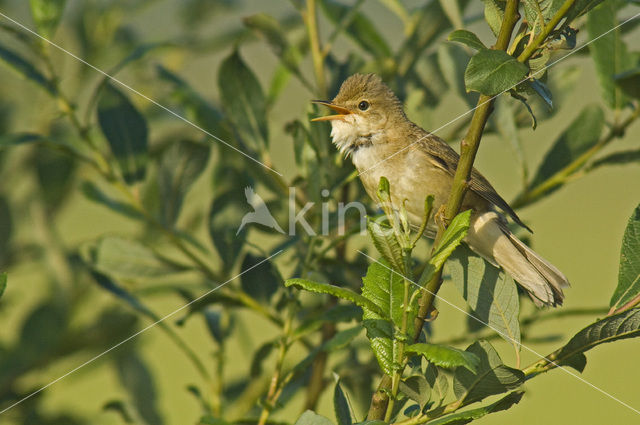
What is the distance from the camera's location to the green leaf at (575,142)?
1930 millimetres

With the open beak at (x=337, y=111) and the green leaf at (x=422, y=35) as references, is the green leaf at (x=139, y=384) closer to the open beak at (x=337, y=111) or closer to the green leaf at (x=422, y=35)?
the open beak at (x=337, y=111)

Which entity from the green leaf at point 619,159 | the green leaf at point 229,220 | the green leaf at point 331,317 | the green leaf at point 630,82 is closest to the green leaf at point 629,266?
the green leaf at point 630,82

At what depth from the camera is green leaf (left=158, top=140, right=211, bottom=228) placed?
197 cm

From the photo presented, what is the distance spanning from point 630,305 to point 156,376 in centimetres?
160

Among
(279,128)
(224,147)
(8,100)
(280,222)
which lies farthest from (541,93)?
(8,100)

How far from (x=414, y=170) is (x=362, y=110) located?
0.30m

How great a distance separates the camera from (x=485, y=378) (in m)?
1.10

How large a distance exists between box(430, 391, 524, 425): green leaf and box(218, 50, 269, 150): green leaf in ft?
3.52

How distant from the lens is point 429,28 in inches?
84.2

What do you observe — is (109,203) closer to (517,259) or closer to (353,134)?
(353,134)

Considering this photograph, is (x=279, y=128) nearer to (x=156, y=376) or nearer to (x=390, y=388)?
(x=156, y=376)

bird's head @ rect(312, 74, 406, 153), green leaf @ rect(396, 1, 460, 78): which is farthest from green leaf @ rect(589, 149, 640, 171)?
bird's head @ rect(312, 74, 406, 153)

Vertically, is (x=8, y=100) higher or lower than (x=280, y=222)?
higher

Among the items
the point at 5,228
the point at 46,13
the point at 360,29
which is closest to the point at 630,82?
the point at 360,29
